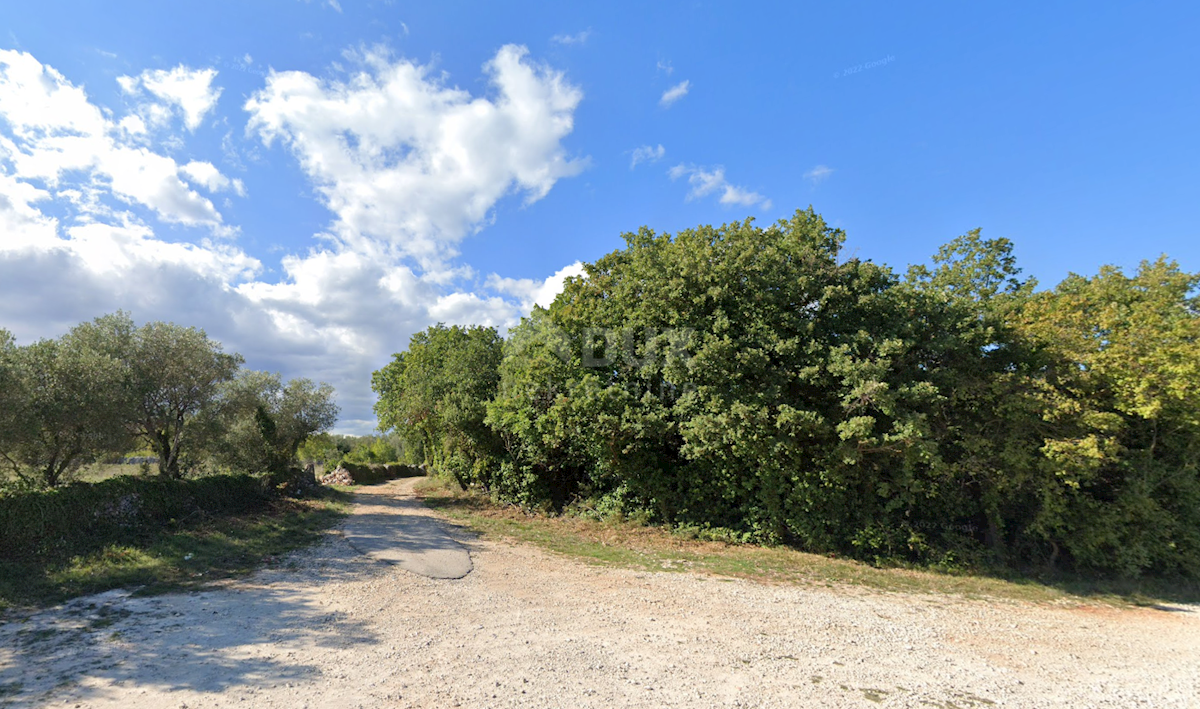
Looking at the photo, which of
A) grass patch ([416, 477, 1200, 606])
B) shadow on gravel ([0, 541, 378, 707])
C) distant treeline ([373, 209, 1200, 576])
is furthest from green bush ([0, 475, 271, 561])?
distant treeline ([373, 209, 1200, 576])

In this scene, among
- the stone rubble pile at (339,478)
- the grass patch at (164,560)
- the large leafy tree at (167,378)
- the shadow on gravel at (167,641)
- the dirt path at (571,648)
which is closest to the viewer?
the shadow on gravel at (167,641)

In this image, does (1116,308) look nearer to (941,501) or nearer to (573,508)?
(941,501)

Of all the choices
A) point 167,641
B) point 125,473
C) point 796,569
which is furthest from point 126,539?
point 796,569

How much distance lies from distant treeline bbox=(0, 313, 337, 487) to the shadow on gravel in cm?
520

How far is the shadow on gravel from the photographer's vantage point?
197 inches

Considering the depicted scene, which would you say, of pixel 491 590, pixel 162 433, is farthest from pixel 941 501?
pixel 162 433

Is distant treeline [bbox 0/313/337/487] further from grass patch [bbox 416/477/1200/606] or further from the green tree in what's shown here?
grass patch [bbox 416/477/1200/606]

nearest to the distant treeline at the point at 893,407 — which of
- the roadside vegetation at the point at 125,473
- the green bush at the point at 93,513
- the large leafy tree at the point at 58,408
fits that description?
the roadside vegetation at the point at 125,473

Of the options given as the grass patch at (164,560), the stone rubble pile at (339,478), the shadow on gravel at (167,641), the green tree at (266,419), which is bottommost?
the stone rubble pile at (339,478)

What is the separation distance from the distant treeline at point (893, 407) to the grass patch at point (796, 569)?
0.65 m

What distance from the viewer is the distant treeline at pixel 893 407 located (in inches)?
448

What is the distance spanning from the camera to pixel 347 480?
35.7 m

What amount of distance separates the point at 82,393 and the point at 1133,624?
2179cm

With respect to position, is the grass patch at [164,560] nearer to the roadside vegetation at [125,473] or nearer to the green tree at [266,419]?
the roadside vegetation at [125,473]
